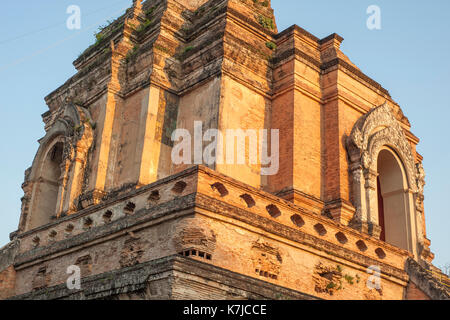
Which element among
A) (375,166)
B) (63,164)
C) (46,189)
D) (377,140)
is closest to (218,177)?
(375,166)

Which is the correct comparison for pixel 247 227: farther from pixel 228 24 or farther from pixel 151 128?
pixel 228 24

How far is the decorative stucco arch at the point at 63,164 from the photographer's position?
15680 millimetres

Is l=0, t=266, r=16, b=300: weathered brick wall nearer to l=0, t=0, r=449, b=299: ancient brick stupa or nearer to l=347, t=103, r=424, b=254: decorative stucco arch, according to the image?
l=0, t=0, r=449, b=299: ancient brick stupa

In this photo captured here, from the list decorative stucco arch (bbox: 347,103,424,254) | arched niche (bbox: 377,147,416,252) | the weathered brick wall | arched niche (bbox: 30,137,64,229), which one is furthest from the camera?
arched niche (bbox: 30,137,64,229)

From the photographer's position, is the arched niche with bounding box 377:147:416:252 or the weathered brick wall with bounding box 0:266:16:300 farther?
the arched niche with bounding box 377:147:416:252

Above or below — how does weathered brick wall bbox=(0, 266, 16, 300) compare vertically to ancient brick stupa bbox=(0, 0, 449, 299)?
below

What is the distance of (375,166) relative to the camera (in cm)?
1596

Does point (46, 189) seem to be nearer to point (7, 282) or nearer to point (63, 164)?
point (63, 164)

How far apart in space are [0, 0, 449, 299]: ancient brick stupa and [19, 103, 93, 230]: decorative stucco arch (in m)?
0.05

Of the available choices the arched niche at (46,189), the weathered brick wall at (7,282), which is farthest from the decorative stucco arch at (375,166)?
the arched niche at (46,189)

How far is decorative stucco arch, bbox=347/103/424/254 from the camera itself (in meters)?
15.2

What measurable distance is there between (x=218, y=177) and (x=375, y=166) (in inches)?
257

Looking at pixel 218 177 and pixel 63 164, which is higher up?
pixel 63 164

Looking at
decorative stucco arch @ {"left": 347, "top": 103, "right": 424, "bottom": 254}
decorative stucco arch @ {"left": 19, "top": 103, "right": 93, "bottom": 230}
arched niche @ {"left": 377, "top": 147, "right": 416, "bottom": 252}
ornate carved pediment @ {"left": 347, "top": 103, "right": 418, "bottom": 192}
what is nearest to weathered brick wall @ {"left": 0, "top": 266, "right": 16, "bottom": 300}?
decorative stucco arch @ {"left": 19, "top": 103, "right": 93, "bottom": 230}
